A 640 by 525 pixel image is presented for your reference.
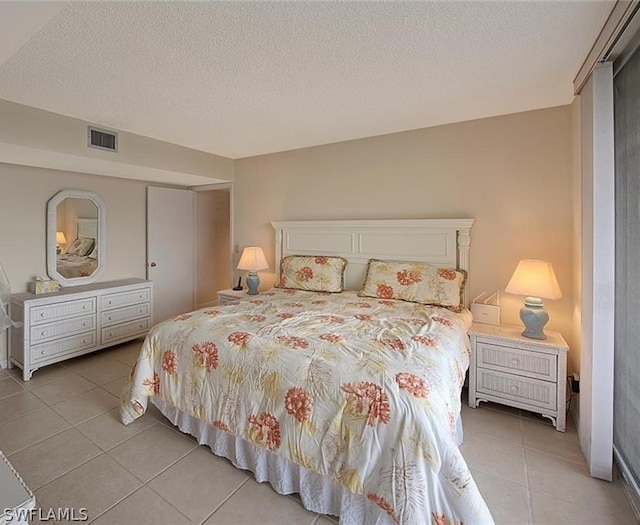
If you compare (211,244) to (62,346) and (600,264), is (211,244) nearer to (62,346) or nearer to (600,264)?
(62,346)

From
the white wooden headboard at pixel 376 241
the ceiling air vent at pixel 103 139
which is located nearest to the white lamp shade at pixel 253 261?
the white wooden headboard at pixel 376 241

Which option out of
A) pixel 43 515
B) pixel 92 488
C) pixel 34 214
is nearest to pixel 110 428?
pixel 92 488

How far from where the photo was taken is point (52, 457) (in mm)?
1953

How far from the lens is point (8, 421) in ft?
7.58

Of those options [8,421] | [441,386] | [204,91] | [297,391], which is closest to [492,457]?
[441,386]

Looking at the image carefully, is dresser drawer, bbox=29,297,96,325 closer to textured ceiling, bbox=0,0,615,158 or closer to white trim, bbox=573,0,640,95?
textured ceiling, bbox=0,0,615,158

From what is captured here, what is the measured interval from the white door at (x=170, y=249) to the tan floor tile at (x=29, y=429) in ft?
6.84

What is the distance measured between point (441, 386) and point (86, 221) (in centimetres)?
395

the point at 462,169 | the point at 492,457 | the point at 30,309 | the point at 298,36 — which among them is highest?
the point at 298,36

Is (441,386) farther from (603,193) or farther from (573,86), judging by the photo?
(573,86)

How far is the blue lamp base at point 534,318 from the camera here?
2.37 metres

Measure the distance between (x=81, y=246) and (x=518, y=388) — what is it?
14.3ft

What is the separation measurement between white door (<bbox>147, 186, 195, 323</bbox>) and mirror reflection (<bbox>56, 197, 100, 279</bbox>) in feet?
2.19

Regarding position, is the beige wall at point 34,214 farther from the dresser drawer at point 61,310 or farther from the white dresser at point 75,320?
the dresser drawer at point 61,310
